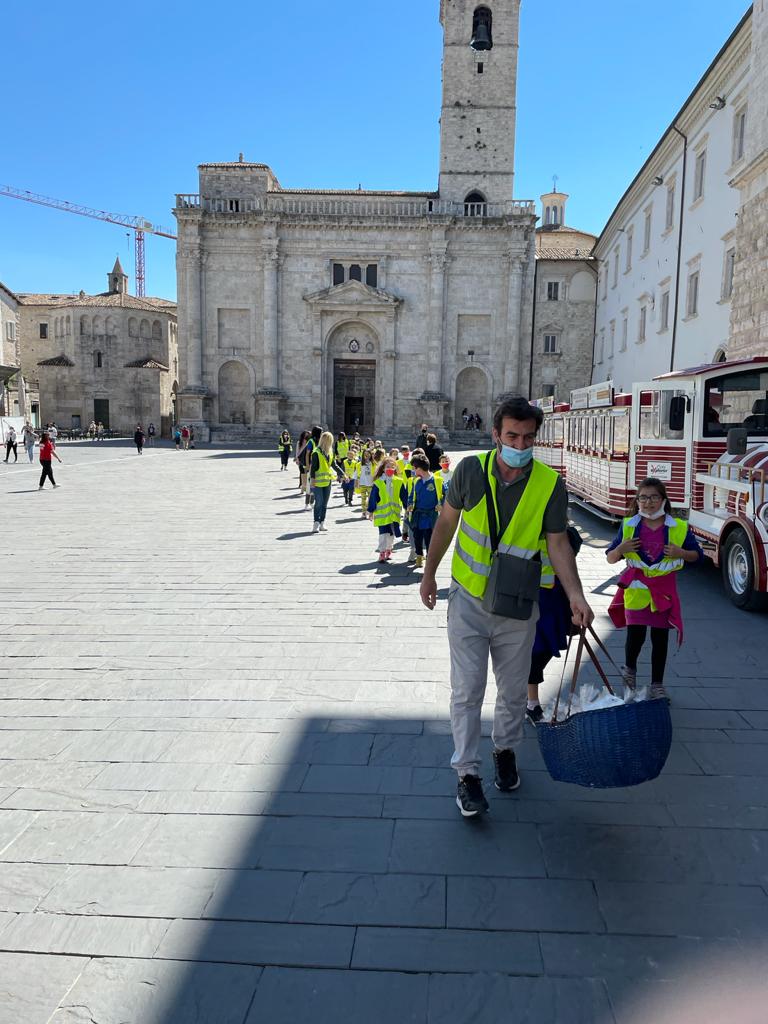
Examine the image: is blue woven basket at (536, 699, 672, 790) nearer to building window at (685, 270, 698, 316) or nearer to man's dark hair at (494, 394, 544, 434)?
man's dark hair at (494, 394, 544, 434)

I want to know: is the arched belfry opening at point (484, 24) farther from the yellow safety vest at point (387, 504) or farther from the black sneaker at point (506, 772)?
the black sneaker at point (506, 772)

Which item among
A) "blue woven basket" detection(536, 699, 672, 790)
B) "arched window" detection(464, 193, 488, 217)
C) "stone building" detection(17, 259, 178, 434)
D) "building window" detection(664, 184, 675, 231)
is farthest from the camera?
"stone building" detection(17, 259, 178, 434)

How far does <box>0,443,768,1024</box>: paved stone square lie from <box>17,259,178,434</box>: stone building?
199 ft

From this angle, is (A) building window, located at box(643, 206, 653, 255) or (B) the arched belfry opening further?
(B) the arched belfry opening

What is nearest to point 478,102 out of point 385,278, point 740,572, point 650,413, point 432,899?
point 385,278

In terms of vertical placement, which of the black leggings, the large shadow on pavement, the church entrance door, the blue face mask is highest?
the church entrance door

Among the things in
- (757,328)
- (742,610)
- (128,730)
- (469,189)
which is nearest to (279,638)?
(128,730)

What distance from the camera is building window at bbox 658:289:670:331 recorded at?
2656cm

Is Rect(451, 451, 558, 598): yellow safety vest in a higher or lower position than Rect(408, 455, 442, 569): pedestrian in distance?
higher

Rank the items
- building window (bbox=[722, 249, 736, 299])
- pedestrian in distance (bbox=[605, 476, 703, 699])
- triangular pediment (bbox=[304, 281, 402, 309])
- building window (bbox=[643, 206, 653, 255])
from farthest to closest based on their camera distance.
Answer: triangular pediment (bbox=[304, 281, 402, 309])
building window (bbox=[643, 206, 653, 255])
building window (bbox=[722, 249, 736, 299])
pedestrian in distance (bbox=[605, 476, 703, 699])

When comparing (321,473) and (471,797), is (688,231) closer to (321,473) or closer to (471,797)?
(321,473)

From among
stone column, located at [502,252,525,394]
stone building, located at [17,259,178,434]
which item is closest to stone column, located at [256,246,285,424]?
stone column, located at [502,252,525,394]

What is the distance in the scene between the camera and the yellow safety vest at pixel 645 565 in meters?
4.97

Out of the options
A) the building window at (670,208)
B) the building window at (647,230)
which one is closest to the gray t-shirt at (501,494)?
the building window at (670,208)
